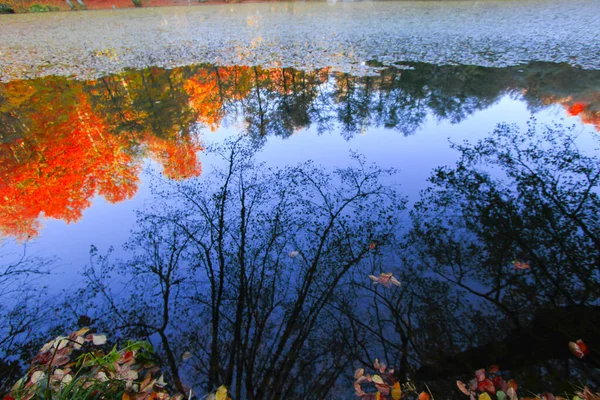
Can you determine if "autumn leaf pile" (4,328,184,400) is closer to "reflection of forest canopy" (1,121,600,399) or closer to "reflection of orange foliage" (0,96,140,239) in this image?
"reflection of forest canopy" (1,121,600,399)

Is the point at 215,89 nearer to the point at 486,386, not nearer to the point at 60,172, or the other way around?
the point at 60,172

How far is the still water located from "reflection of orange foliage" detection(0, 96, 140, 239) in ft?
0.11

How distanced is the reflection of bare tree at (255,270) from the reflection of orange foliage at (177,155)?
0.33 meters

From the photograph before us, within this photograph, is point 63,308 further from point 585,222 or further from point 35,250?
point 585,222

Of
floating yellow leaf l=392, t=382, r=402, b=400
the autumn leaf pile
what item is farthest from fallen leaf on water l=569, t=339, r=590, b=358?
the autumn leaf pile

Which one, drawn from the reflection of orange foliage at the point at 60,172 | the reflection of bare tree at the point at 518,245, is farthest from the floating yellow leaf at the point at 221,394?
the reflection of orange foliage at the point at 60,172

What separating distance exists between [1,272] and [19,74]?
8.71 m

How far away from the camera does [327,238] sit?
334cm

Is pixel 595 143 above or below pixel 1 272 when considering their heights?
above

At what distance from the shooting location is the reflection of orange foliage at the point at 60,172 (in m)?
3.84

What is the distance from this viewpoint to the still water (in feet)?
7.47

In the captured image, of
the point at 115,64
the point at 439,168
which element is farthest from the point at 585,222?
the point at 115,64

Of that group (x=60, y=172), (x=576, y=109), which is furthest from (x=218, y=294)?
(x=576, y=109)

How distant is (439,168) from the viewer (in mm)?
4293
